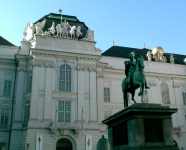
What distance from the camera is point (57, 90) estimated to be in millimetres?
29688

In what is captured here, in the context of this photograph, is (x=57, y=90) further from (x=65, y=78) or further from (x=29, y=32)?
(x=29, y=32)

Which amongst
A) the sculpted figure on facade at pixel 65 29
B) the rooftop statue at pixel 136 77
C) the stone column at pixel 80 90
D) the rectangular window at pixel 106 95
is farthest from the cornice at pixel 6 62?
the rooftop statue at pixel 136 77

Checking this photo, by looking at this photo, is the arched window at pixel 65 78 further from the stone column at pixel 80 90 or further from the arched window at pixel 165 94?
the arched window at pixel 165 94

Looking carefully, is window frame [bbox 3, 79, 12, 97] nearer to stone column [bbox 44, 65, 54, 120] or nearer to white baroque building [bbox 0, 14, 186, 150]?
white baroque building [bbox 0, 14, 186, 150]

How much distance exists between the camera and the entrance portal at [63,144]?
1097 inches

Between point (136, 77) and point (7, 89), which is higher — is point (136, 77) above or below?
below

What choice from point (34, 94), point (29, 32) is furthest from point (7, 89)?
point (29, 32)

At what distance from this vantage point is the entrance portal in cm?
2787

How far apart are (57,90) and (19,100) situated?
15.7ft


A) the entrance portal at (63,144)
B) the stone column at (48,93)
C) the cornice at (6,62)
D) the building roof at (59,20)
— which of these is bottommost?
the entrance portal at (63,144)

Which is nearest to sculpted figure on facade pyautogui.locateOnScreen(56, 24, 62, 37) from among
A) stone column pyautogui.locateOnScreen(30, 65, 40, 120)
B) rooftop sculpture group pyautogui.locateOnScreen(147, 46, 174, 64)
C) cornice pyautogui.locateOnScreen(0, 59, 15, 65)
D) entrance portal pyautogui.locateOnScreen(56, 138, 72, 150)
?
stone column pyautogui.locateOnScreen(30, 65, 40, 120)

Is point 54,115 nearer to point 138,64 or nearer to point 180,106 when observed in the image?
point 138,64

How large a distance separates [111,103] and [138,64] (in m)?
21.4

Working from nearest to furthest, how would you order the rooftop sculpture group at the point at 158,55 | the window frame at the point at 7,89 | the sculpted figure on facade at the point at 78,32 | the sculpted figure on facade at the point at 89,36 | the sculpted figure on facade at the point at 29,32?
1. the window frame at the point at 7,89
2. the sculpted figure on facade at the point at 78,32
3. the sculpted figure on facade at the point at 89,36
4. the sculpted figure on facade at the point at 29,32
5. the rooftop sculpture group at the point at 158,55
